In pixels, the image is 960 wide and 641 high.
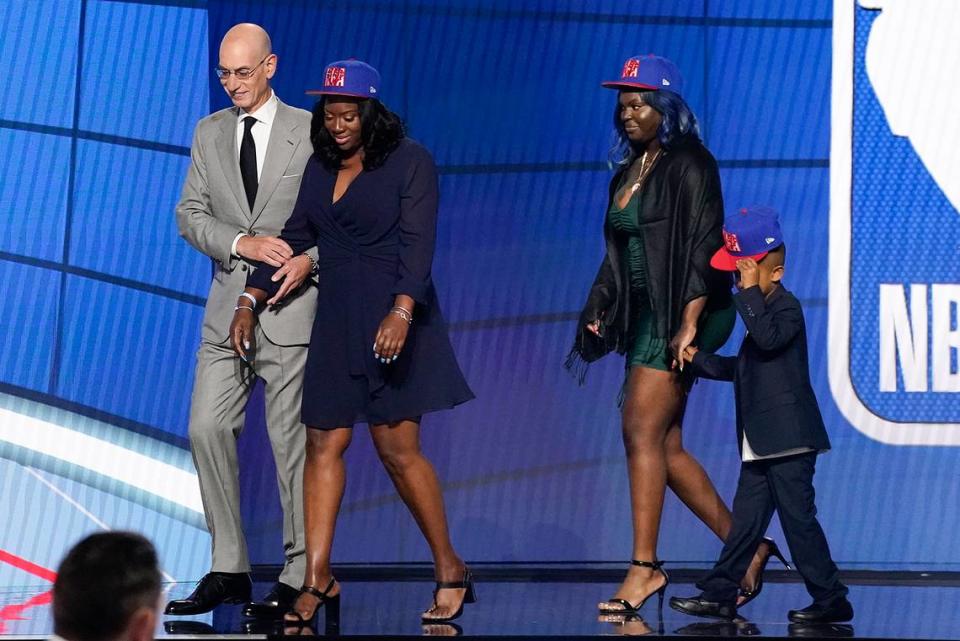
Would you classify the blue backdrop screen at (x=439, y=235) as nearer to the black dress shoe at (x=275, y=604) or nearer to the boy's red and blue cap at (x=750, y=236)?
the black dress shoe at (x=275, y=604)

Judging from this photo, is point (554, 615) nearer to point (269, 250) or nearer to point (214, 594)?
point (214, 594)

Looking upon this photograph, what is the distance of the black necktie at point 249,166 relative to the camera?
4.18 meters

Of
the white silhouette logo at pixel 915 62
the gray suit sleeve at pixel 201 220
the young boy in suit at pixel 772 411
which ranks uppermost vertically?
the white silhouette logo at pixel 915 62

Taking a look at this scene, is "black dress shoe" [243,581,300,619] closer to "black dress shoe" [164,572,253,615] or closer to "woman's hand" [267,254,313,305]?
"black dress shoe" [164,572,253,615]

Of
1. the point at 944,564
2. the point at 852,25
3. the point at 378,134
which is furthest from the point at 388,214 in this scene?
the point at 944,564

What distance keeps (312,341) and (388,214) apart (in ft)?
1.37

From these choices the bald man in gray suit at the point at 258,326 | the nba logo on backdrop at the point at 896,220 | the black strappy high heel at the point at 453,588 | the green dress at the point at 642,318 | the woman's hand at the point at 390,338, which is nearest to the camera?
the woman's hand at the point at 390,338

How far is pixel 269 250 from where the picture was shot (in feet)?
13.2

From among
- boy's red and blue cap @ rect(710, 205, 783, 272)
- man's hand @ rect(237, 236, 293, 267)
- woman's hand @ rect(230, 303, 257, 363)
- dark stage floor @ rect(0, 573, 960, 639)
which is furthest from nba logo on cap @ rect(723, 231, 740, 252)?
woman's hand @ rect(230, 303, 257, 363)

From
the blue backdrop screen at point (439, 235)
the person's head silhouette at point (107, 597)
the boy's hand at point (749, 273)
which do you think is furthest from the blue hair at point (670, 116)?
the person's head silhouette at point (107, 597)

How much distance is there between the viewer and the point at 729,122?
202 inches

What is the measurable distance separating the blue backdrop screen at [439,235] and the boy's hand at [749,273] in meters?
1.38

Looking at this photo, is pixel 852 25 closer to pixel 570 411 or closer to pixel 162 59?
pixel 570 411

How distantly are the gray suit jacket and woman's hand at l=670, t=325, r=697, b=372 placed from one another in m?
1.04
